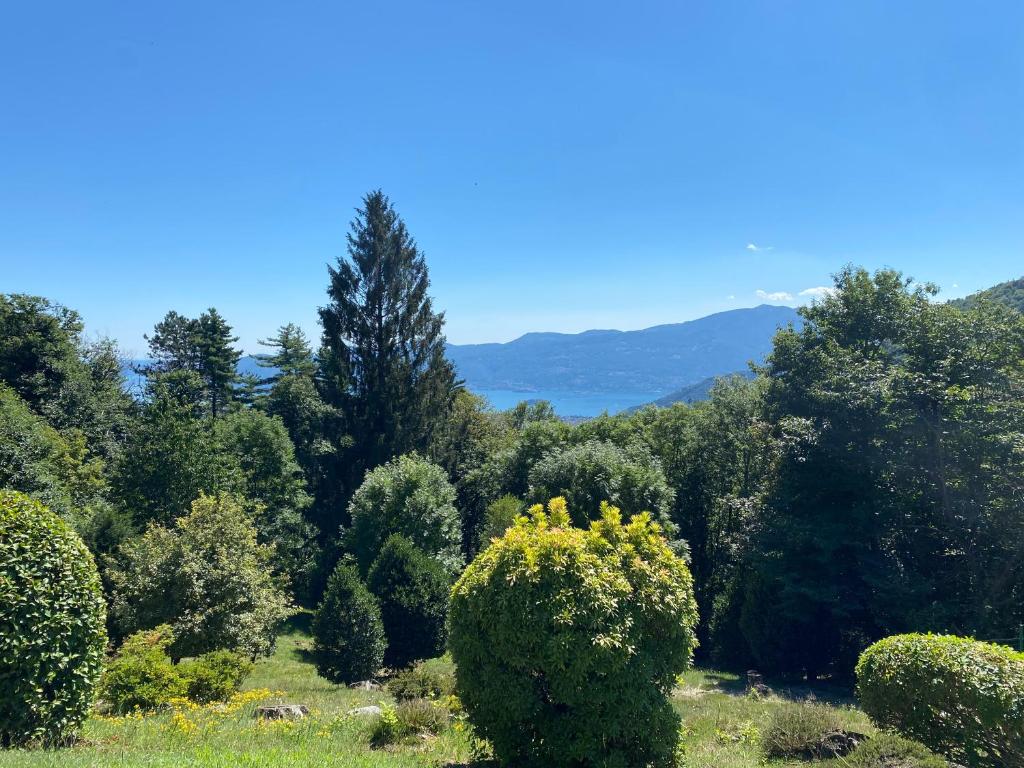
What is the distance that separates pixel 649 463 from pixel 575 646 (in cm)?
1817

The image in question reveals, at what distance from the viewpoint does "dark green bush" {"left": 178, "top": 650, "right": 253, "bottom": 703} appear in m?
10.9

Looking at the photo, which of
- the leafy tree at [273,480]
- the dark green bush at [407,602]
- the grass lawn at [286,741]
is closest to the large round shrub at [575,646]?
the grass lawn at [286,741]

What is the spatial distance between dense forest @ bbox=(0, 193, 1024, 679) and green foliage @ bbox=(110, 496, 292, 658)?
0.39 ft

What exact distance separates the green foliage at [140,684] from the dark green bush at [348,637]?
683 centimetres

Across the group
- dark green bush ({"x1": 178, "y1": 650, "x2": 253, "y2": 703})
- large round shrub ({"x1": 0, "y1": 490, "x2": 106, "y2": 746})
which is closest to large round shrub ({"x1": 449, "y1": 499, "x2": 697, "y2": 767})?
large round shrub ({"x1": 0, "y1": 490, "x2": 106, "y2": 746})

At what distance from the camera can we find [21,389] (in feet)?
101

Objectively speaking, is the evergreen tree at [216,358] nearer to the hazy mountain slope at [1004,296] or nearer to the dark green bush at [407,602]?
the dark green bush at [407,602]

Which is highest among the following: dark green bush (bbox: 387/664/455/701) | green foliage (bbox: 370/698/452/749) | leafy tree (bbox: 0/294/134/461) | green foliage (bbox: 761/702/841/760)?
leafy tree (bbox: 0/294/134/461)

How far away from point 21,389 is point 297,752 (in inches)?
1350

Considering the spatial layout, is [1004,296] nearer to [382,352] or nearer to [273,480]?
[382,352]

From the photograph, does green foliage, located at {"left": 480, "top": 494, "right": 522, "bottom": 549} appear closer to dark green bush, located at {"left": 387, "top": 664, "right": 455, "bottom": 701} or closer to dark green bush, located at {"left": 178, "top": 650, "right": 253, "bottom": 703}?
dark green bush, located at {"left": 387, "top": 664, "right": 455, "bottom": 701}

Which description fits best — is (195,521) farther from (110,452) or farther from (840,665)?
(840,665)

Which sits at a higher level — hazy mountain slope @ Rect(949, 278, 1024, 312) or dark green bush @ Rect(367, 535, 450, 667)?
hazy mountain slope @ Rect(949, 278, 1024, 312)

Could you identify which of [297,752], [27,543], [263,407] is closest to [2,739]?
[27,543]
